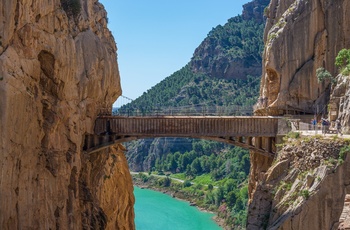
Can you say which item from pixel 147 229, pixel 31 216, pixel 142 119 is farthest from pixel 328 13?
pixel 147 229

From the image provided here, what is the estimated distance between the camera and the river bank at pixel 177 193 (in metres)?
81.2

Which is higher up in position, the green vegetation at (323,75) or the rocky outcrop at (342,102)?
the green vegetation at (323,75)

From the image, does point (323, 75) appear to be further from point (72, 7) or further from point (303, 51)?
point (72, 7)

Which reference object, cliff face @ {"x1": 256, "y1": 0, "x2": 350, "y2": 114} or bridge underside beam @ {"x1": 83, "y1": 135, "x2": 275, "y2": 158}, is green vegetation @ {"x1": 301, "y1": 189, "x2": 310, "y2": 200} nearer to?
bridge underside beam @ {"x1": 83, "y1": 135, "x2": 275, "y2": 158}

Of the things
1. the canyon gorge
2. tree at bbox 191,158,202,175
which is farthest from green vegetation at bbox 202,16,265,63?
the canyon gorge

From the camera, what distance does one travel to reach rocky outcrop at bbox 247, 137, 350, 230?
2202cm

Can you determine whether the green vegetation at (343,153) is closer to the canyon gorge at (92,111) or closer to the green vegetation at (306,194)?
the canyon gorge at (92,111)

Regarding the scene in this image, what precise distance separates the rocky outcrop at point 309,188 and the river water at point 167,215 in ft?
166

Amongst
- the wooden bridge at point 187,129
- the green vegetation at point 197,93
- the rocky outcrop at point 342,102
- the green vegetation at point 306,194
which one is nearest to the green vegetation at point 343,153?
the green vegetation at point 306,194

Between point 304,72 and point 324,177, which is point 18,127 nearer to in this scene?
point 324,177

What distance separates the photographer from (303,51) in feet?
115

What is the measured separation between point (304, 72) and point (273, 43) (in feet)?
11.3

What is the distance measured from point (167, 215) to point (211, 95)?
50.1 m

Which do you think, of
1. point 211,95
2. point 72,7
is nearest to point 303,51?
point 72,7
